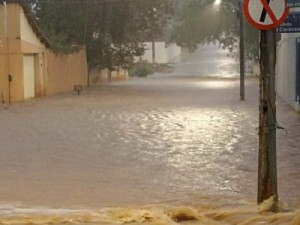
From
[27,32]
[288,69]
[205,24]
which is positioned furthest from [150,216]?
[205,24]

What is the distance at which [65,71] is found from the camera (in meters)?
42.3

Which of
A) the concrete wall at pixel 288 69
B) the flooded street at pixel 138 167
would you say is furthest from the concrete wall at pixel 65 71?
the flooded street at pixel 138 167

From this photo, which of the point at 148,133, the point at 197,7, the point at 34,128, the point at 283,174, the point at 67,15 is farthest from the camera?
the point at 197,7

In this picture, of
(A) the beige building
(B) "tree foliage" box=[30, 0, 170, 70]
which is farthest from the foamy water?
(B) "tree foliage" box=[30, 0, 170, 70]

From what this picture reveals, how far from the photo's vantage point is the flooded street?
27.8ft

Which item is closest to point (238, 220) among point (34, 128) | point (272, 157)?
point (272, 157)

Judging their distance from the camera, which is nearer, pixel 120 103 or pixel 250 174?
pixel 250 174

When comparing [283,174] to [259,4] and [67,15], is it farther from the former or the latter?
[67,15]

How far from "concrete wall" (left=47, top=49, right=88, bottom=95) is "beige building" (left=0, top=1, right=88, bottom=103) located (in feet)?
0.18

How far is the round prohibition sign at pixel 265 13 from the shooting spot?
8633mm

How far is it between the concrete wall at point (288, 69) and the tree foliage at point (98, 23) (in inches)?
558

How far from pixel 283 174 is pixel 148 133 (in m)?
6.82

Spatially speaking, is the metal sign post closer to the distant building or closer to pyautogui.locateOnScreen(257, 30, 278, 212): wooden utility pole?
pyautogui.locateOnScreen(257, 30, 278, 212): wooden utility pole

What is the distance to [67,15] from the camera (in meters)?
42.9
